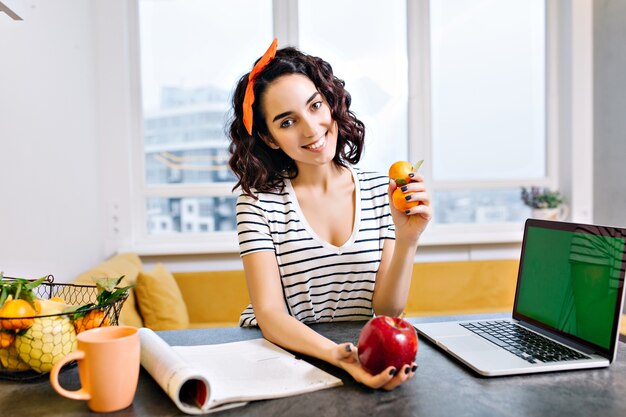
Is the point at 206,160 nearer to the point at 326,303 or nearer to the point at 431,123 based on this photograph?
the point at 431,123

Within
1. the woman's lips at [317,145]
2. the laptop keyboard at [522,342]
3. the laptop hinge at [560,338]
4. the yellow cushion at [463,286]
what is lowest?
the yellow cushion at [463,286]

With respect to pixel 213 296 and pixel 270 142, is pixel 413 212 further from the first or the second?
pixel 213 296

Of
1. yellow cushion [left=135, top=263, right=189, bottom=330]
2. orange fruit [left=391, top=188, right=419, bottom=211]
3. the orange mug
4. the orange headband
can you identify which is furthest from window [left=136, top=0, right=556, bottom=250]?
the orange mug

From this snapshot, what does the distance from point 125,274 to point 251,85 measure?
1.54m

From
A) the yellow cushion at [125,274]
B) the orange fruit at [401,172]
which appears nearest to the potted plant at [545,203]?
the yellow cushion at [125,274]

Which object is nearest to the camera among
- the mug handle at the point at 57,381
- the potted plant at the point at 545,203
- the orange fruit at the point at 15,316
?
the mug handle at the point at 57,381

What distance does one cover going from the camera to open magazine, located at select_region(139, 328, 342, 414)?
0.78 metres

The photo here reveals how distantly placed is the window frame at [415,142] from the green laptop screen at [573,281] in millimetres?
2337

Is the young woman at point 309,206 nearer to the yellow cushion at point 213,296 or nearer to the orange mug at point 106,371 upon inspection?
the orange mug at point 106,371

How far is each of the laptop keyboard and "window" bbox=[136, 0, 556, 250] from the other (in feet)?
7.74

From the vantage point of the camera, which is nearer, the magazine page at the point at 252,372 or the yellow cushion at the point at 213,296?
the magazine page at the point at 252,372

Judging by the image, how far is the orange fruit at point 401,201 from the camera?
3.73 feet

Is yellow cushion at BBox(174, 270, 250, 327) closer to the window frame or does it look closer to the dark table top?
the window frame

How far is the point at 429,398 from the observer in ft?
2.63
